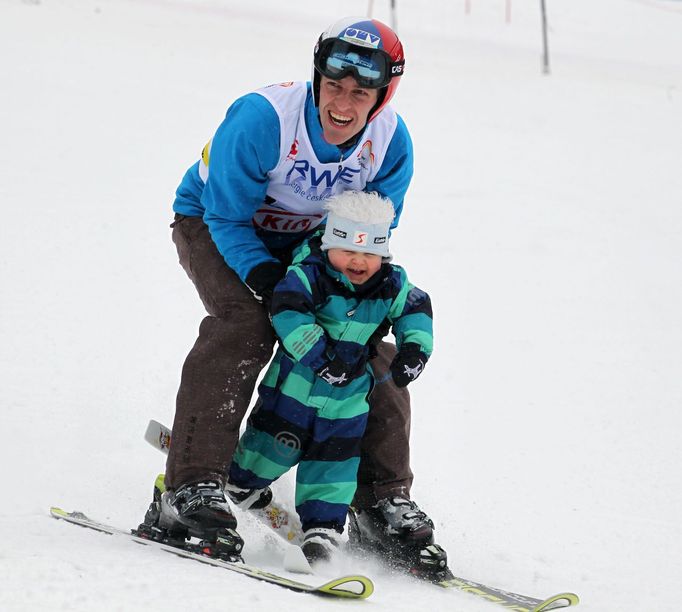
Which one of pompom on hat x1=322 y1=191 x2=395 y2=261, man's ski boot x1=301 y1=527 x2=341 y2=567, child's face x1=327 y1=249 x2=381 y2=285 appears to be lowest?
man's ski boot x1=301 y1=527 x2=341 y2=567

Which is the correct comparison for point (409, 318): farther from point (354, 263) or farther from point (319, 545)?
point (319, 545)

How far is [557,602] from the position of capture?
3311 millimetres

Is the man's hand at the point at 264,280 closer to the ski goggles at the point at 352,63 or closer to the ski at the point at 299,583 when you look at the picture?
the ski goggles at the point at 352,63

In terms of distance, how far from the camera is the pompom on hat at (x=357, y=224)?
3.40 m

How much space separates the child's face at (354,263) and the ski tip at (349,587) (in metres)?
1.01

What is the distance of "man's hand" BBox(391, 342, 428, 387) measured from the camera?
3.46 m

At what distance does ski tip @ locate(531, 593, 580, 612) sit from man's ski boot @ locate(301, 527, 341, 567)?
2.35ft

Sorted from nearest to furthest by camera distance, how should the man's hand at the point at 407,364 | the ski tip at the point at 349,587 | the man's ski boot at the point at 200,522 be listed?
the ski tip at the point at 349,587 < the man's ski boot at the point at 200,522 < the man's hand at the point at 407,364

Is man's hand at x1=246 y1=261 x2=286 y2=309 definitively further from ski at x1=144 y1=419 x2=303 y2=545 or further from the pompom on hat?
ski at x1=144 y1=419 x2=303 y2=545

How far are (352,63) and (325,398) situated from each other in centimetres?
113

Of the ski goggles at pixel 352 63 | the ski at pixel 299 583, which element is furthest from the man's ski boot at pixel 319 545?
the ski goggles at pixel 352 63

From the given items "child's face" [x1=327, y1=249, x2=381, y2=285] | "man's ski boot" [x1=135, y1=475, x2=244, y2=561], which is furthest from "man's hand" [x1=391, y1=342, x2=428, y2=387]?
"man's ski boot" [x1=135, y1=475, x2=244, y2=561]

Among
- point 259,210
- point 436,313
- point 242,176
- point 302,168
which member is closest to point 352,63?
point 302,168

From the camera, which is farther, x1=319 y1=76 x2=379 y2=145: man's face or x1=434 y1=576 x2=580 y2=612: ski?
x1=319 y1=76 x2=379 y2=145: man's face
